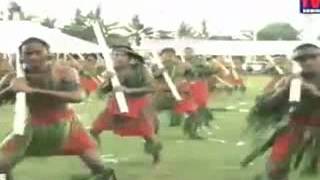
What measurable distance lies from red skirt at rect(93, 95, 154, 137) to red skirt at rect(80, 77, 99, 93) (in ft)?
0.65

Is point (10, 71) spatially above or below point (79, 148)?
above

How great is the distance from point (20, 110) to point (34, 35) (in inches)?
17.2

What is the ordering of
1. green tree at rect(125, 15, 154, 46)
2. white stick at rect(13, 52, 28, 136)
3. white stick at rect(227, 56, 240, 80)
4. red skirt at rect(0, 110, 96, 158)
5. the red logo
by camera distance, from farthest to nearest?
white stick at rect(227, 56, 240, 80) < green tree at rect(125, 15, 154, 46) < the red logo < red skirt at rect(0, 110, 96, 158) < white stick at rect(13, 52, 28, 136)

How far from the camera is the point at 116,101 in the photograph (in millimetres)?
6078

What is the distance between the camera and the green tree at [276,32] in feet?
19.0

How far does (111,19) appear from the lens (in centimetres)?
581

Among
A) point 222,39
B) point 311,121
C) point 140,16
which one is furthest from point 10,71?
point 311,121

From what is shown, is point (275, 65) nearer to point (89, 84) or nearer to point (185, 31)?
point (185, 31)

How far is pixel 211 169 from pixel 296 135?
700 mm

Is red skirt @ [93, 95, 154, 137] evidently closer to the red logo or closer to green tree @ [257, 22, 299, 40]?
green tree @ [257, 22, 299, 40]

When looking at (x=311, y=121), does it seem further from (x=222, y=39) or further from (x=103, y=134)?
(x=103, y=134)

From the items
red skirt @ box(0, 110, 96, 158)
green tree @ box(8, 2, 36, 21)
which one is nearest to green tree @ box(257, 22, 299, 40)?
red skirt @ box(0, 110, 96, 158)

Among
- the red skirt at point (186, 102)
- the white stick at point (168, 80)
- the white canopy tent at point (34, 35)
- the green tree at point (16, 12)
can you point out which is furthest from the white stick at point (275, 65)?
the green tree at point (16, 12)

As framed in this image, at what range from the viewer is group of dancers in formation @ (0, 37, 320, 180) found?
5445mm
